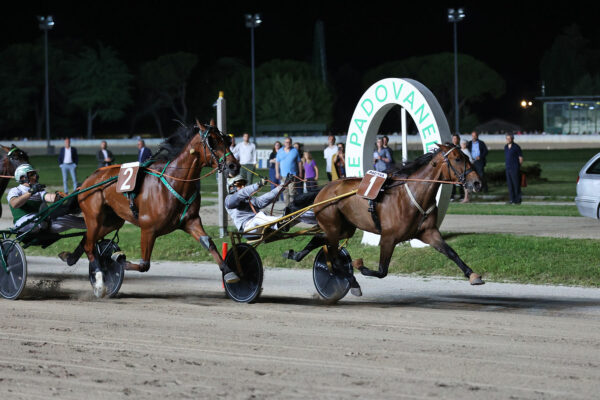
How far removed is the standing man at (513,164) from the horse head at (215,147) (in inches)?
425

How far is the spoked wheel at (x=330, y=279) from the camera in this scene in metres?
9.61

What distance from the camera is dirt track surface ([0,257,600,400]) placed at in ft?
19.4

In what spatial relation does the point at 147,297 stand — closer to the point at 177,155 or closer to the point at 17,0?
the point at 177,155

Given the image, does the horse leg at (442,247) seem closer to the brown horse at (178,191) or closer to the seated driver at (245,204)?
the seated driver at (245,204)

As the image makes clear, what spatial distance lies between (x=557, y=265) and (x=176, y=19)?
95.3m

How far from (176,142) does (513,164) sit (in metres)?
10.8

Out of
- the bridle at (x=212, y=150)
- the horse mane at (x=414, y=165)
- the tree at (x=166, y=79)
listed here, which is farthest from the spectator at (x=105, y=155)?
the tree at (x=166, y=79)

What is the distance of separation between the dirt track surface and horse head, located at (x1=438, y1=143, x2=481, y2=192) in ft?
3.91

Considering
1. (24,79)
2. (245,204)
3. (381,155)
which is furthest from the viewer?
(24,79)

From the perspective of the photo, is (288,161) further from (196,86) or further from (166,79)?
(196,86)

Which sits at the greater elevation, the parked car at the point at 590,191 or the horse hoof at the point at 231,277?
the parked car at the point at 590,191

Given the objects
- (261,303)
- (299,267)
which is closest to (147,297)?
(261,303)

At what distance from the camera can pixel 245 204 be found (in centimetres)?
988

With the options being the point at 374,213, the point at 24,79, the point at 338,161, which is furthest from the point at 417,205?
the point at 24,79
